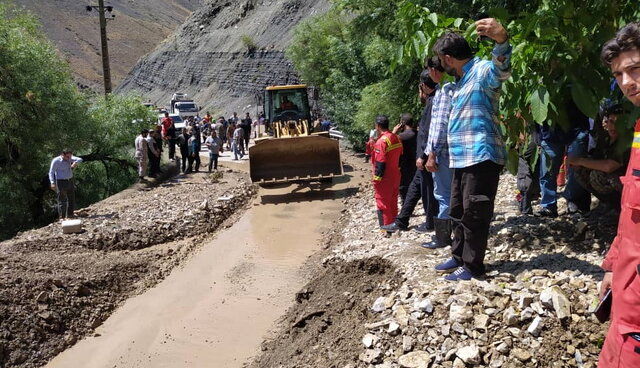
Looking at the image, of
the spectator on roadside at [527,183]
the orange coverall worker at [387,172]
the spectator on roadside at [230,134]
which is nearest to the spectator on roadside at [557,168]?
the spectator on roadside at [527,183]

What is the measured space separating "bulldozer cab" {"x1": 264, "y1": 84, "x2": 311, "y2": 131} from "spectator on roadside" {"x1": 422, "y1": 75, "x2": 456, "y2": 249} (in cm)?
1243

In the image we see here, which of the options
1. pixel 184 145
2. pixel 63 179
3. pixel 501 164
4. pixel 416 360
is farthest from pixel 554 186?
pixel 184 145

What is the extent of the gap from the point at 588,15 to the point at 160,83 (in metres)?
68.1

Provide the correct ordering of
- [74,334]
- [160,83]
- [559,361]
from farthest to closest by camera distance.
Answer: [160,83]
[74,334]
[559,361]

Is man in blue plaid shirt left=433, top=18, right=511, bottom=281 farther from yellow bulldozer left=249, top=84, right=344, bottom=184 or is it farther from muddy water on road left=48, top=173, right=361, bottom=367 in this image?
yellow bulldozer left=249, top=84, right=344, bottom=184

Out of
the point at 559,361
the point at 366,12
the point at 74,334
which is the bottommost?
the point at 74,334

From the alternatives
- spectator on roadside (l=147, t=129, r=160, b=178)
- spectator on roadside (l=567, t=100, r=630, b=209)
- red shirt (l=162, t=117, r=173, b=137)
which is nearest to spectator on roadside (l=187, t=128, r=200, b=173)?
spectator on roadside (l=147, t=129, r=160, b=178)

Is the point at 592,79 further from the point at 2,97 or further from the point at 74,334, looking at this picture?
the point at 2,97

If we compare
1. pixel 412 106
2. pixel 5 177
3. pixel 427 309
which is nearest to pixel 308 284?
pixel 427 309

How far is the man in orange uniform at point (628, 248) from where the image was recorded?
2.31 m

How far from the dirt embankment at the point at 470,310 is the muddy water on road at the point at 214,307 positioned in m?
0.66

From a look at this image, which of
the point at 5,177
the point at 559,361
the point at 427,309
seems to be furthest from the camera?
the point at 5,177

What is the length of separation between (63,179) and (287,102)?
26.2 ft

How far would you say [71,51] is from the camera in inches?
3216
